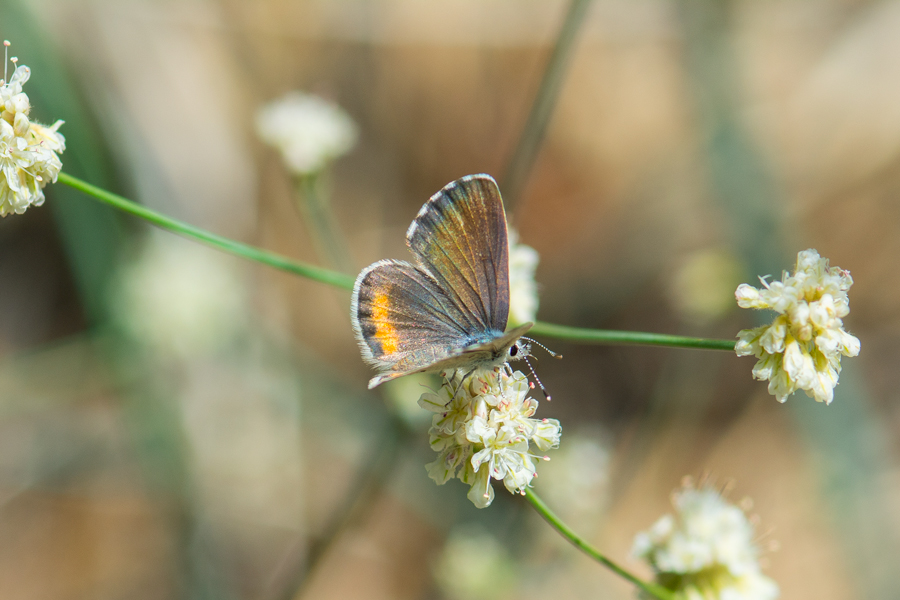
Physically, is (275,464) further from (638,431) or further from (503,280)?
(503,280)

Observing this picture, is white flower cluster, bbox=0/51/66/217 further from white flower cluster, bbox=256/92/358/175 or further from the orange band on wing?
white flower cluster, bbox=256/92/358/175

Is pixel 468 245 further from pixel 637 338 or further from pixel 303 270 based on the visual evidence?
pixel 303 270

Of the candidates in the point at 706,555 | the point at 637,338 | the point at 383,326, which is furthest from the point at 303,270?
the point at 706,555

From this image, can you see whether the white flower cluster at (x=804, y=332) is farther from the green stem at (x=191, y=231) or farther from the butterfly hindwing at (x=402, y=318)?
the green stem at (x=191, y=231)

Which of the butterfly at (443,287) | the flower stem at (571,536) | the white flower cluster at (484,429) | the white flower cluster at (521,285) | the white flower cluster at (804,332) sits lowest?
the flower stem at (571,536)

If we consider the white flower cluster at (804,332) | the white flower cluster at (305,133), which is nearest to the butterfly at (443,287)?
the white flower cluster at (804,332)

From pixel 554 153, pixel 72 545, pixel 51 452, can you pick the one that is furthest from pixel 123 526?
pixel 554 153
